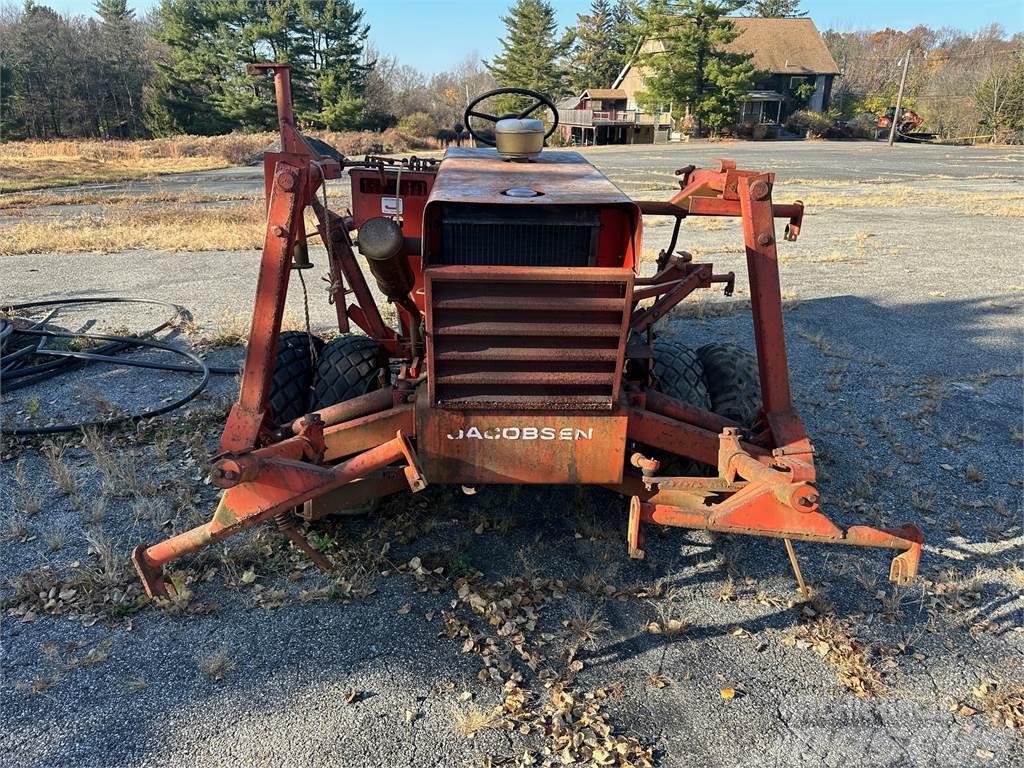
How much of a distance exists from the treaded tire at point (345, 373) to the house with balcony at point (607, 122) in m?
46.8

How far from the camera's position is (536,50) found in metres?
58.8

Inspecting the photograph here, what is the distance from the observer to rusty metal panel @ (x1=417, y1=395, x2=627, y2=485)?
271 centimetres

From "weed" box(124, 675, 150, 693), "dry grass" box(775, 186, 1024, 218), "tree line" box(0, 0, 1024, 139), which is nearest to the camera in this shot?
"weed" box(124, 675, 150, 693)

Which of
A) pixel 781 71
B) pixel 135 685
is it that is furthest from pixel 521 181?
pixel 781 71

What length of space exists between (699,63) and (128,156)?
33485 mm

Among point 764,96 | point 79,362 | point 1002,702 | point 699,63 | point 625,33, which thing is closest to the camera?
point 1002,702

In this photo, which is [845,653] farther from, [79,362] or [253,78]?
[253,78]

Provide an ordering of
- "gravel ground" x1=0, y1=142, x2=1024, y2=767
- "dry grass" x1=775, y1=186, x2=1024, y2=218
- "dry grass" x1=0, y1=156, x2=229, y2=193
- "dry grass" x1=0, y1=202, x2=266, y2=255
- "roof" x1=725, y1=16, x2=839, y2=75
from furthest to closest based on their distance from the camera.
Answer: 1. "roof" x1=725, y1=16, x2=839, y2=75
2. "dry grass" x1=0, y1=156, x2=229, y2=193
3. "dry grass" x1=775, y1=186, x2=1024, y2=218
4. "dry grass" x1=0, y1=202, x2=266, y2=255
5. "gravel ground" x1=0, y1=142, x2=1024, y2=767

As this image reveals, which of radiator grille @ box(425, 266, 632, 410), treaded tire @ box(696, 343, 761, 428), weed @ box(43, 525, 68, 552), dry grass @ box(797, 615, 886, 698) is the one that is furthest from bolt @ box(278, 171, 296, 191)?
dry grass @ box(797, 615, 886, 698)

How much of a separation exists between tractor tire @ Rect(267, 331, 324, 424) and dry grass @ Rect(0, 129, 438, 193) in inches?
856

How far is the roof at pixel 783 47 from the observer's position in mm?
51094

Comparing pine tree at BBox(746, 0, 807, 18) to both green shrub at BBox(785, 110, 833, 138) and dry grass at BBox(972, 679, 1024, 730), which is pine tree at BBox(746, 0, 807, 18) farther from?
dry grass at BBox(972, 679, 1024, 730)

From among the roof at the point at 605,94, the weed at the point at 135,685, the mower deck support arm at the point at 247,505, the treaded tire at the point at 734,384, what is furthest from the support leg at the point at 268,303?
the roof at the point at 605,94

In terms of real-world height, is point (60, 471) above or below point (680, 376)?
below
